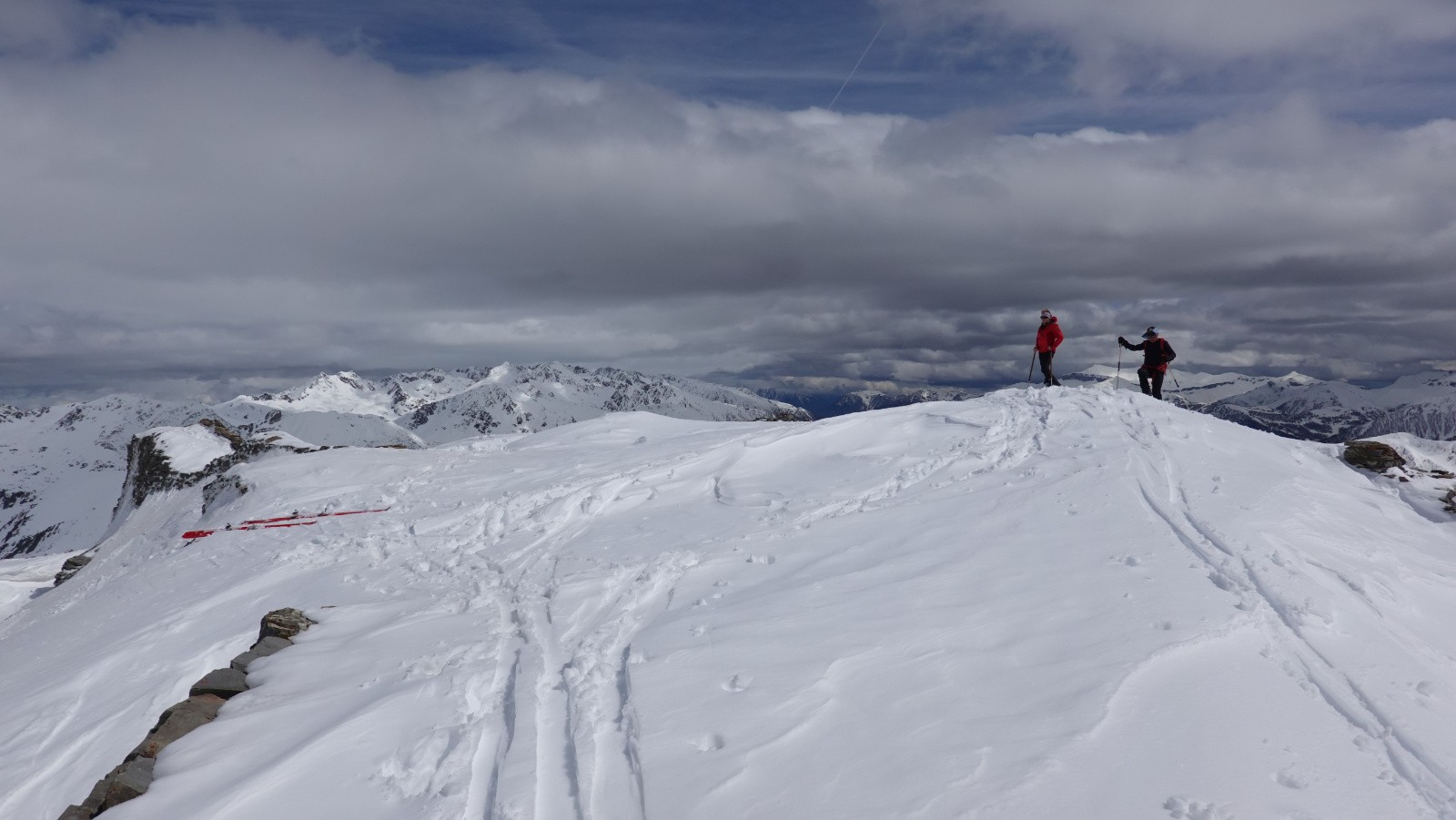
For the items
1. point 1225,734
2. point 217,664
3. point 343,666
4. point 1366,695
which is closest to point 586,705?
point 343,666

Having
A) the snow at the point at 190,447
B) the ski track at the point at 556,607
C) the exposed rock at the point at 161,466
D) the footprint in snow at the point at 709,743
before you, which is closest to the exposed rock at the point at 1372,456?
the ski track at the point at 556,607

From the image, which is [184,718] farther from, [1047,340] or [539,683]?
[1047,340]

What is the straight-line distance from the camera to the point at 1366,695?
24.1 feet

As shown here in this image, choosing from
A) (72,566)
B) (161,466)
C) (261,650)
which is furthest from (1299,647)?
(161,466)

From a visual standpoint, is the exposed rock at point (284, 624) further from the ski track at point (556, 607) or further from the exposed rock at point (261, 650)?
the ski track at point (556, 607)

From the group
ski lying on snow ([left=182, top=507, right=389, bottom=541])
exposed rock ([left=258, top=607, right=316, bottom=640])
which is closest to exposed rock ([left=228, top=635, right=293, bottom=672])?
exposed rock ([left=258, top=607, right=316, bottom=640])

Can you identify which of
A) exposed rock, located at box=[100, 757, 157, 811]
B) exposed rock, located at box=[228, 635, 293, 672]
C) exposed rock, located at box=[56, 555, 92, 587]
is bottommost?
exposed rock, located at box=[56, 555, 92, 587]

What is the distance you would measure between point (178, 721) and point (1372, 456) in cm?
2232

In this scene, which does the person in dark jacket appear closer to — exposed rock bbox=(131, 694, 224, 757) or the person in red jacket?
the person in red jacket

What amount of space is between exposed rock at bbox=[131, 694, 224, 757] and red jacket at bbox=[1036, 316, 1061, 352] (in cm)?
2422

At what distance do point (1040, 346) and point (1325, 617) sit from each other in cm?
1755

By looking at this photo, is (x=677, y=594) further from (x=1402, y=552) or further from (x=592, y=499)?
(x=1402, y=552)

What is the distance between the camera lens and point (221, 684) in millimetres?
8836

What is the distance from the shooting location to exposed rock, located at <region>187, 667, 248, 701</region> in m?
8.80
